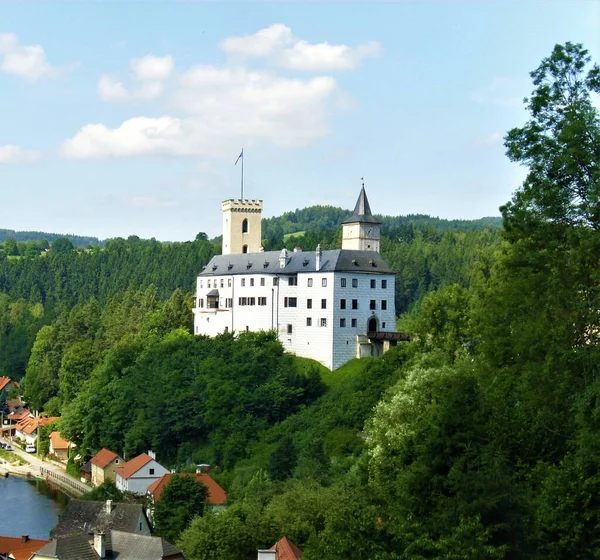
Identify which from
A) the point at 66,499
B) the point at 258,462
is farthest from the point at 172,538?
the point at 66,499

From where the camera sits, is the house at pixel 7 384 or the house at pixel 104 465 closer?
the house at pixel 104 465

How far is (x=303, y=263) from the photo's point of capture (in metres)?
64.4

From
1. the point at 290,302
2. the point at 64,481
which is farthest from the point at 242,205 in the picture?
the point at 64,481

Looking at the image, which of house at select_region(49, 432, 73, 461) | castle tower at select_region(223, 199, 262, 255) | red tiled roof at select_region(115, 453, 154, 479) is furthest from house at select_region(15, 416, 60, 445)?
red tiled roof at select_region(115, 453, 154, 479)

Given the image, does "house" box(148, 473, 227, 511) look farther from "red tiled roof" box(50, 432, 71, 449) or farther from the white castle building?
"red tiled roof" box(50, 432, 71, 449)

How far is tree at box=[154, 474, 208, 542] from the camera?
41625 millimetres

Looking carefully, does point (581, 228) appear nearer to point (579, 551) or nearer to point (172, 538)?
point (579, 551)

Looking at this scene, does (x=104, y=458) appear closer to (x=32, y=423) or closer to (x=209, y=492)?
(x=209, y=492)

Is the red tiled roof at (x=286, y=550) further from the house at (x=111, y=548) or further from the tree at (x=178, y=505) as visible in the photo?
the tree at (x=178, y=505)

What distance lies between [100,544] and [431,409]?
15745 millimetres

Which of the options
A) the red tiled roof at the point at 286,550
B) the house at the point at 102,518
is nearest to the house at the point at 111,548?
the house at the point at 102,518

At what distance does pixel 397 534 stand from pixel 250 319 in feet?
156

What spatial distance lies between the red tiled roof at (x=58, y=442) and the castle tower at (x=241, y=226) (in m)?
17.9

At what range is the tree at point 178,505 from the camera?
41.6m
